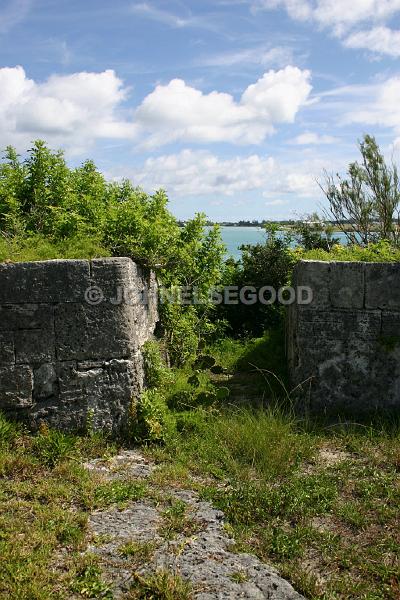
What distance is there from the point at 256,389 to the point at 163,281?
197 cm

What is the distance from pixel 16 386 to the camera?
5.00 meters

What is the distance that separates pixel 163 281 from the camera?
742 centimetres

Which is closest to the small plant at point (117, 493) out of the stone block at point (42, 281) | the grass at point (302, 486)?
the grass at point (302, 486)

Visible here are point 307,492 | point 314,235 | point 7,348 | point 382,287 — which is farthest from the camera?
point 314,235

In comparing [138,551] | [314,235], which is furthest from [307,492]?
[314,235]

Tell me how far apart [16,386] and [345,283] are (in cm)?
327

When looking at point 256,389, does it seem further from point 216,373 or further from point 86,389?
point 86,389

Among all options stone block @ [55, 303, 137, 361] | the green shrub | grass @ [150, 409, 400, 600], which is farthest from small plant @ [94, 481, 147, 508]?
stone block @ [55, 303, 137, 361]

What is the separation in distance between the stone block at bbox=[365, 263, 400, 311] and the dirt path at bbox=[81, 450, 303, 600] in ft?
8.67

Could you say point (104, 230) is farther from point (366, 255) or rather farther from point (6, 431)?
point (366, 255)

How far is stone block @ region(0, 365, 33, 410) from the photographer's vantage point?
16.4 feet

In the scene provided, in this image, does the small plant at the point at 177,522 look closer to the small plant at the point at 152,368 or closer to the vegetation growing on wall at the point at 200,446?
the vegetation growing on wall at the point at 200,446

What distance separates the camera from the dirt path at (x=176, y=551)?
310 cm

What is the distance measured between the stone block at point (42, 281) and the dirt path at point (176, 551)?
181 cm
